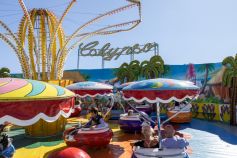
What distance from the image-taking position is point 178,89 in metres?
8.49

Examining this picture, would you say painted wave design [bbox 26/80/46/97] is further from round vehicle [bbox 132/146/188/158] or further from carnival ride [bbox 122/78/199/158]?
carnival ride [bbox 122/78/199/158]

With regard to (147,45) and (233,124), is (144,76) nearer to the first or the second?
(147,45)

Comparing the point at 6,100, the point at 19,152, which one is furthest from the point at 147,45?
the point at 6,100

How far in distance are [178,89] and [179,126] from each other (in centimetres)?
877

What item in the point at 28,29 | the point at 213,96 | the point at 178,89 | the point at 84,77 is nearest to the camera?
the point at 178,89

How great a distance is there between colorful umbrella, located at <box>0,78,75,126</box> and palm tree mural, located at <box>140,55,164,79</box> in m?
19.1

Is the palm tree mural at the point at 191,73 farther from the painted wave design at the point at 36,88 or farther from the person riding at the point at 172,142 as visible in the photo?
the painted wave design at the point at 36,88

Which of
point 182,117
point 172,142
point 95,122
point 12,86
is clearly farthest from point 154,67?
point 12,86

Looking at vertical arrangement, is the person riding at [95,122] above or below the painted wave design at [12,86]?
below

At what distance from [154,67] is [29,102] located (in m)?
20.2

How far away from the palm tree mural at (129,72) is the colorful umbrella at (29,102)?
68.4 ft

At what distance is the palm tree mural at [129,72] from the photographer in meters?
26.4

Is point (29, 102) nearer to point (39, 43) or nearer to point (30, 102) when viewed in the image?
point (30, 102)

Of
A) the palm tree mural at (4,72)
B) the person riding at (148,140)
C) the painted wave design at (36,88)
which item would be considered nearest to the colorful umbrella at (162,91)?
the person riding at (148,140)
